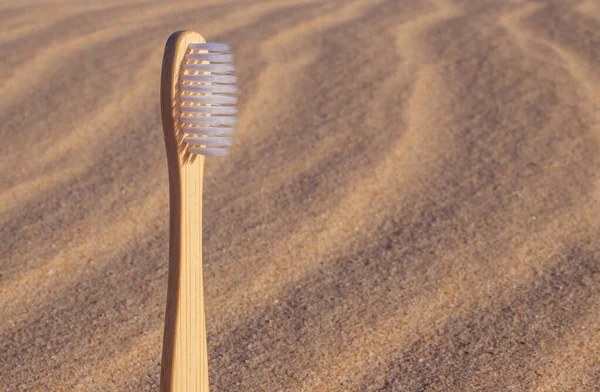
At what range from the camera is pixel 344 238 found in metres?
2.04

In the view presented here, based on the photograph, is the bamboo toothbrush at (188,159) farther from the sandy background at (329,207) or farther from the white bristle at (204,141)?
the sandy background at (329,207)

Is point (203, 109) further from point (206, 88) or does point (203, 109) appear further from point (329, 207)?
point (329, 207)

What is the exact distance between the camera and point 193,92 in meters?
1.09

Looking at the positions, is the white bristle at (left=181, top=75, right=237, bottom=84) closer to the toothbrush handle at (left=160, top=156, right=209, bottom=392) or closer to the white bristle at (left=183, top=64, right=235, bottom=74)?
the white bristle at (left=183, top=64, right=235, bottom=74)

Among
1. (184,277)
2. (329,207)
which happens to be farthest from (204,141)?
(329,207)

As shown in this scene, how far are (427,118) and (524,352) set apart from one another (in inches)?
50.5

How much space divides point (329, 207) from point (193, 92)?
1.12 m

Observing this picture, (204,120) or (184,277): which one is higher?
(204,120)

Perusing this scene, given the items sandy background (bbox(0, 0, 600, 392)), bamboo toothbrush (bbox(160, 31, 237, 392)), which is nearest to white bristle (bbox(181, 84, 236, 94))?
bamboo toothbrush (bbox(160, 31, 237, 392))

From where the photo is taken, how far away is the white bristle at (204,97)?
42.9 inches

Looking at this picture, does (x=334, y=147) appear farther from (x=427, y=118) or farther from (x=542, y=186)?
(x=542, y=186)

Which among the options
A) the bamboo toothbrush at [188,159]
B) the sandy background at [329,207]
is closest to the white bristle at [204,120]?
the bamboo toothbrush at [188,159]

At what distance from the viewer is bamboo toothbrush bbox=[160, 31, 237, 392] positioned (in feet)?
3.58

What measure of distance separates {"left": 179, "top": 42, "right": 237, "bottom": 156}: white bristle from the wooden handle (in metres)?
0.02
